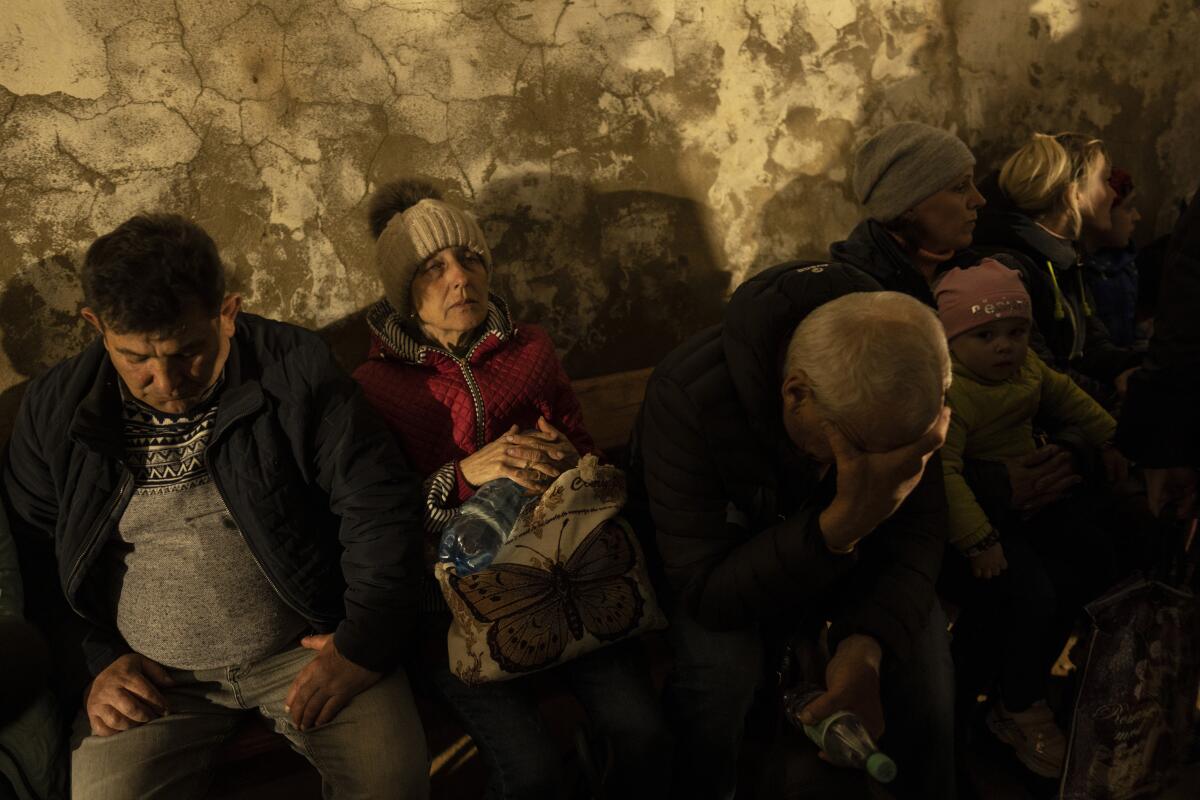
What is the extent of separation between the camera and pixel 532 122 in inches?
117

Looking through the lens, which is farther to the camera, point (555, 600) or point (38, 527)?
point (38, 527)

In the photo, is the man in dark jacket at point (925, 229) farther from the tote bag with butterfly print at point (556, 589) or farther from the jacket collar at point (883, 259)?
the tote bag with butterfly print at point (556, 589)

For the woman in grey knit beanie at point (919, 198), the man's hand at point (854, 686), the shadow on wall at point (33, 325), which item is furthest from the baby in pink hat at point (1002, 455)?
the shadow on wall at point (33, 325)

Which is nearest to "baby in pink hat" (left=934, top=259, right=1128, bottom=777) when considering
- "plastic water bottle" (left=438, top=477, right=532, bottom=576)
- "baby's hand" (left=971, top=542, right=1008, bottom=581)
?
"baby's hand" (left=971, top=542, right=1008, bottom=581)

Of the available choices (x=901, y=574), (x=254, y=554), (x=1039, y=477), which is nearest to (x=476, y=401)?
(x=254, y=554)

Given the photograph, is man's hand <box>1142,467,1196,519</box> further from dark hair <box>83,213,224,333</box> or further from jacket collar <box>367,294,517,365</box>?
dark hair <box>83,213,224,333</box>

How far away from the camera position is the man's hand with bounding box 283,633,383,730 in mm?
2043

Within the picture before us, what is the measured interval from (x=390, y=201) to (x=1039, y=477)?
2.10 meters

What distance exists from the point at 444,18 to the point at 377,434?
1456 mm

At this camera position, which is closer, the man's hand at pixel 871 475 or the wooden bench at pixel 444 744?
the man's hand at pixel 871 475

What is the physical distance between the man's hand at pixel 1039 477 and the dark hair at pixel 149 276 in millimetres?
2235

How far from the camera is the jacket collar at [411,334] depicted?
8.08 feet

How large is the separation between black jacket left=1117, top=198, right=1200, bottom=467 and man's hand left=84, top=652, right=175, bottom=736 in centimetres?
253

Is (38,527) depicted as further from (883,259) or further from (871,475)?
(883,259)
